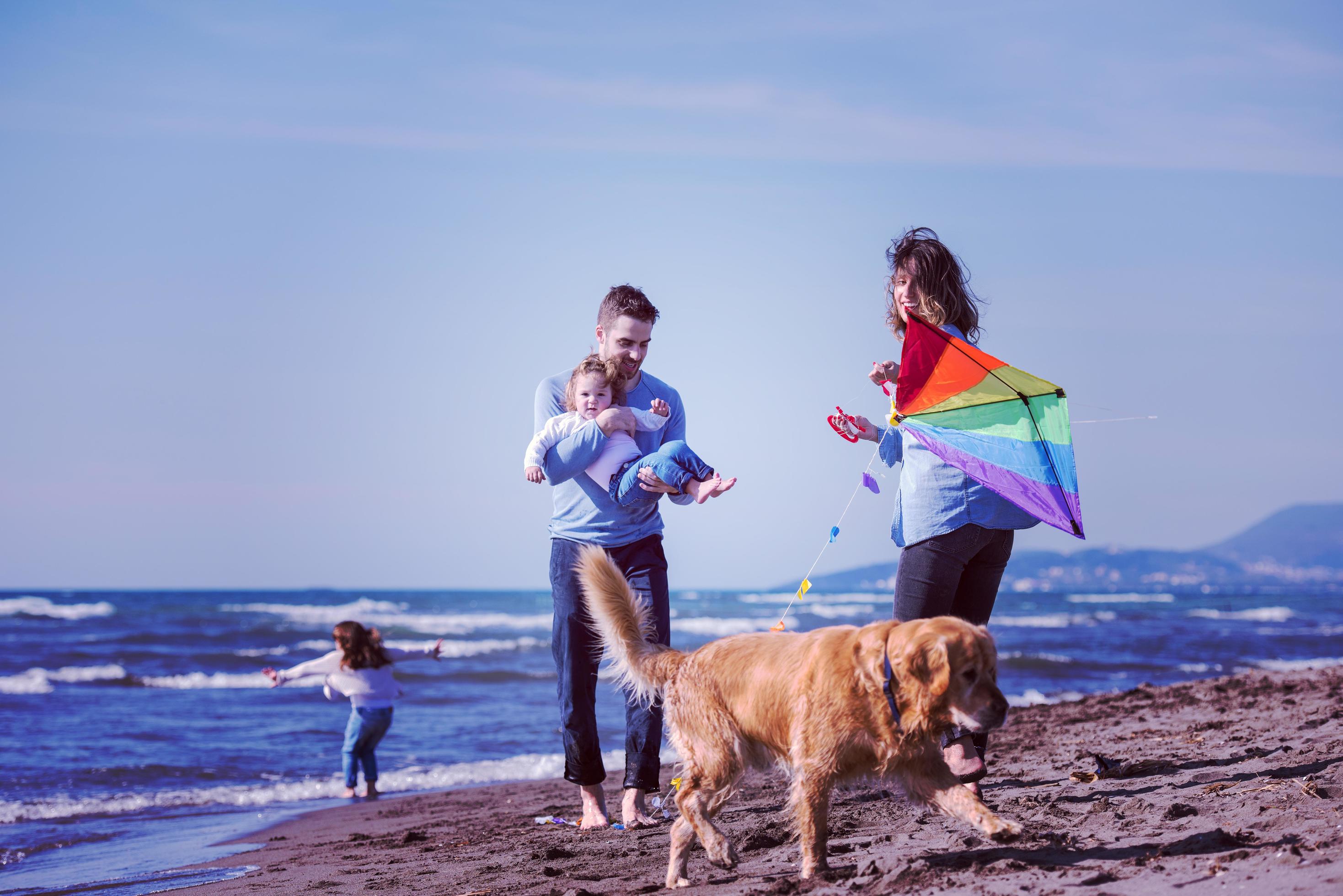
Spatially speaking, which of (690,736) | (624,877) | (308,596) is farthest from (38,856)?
(308,596)

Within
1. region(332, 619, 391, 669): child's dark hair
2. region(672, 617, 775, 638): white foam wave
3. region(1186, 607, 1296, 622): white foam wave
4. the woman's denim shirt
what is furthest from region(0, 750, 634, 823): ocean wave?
region(1186, 607, 1296, 622): white foam wave

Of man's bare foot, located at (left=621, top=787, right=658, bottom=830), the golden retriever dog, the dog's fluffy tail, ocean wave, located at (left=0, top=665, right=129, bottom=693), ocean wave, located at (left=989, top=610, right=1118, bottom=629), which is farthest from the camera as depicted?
ocean wave, located at (left=989, top=610, right=1118, bottom=629)

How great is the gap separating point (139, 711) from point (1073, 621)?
30.7 metres

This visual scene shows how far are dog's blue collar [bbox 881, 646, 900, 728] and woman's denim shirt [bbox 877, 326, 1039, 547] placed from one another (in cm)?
111

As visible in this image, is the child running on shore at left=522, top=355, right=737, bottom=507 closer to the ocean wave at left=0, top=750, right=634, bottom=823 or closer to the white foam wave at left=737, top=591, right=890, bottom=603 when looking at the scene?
the ocean wave at left=0, top=750, right=634, bottom=823

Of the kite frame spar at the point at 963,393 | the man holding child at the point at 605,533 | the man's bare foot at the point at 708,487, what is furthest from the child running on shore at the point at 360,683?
the kite frame spar at the point at 963,393

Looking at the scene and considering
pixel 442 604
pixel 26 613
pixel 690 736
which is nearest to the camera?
pixel 690 736

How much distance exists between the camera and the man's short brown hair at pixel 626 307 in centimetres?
500

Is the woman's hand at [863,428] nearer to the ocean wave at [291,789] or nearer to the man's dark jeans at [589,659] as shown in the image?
the man's dark jeans at [589,659]

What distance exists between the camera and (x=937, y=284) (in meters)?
4.54

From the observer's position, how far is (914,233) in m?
4.67

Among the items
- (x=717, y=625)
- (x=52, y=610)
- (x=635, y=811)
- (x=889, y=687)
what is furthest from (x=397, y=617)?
(x=889, y=687)

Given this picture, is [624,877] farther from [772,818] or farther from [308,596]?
[308,596]

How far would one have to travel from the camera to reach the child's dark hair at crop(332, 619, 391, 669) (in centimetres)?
887
